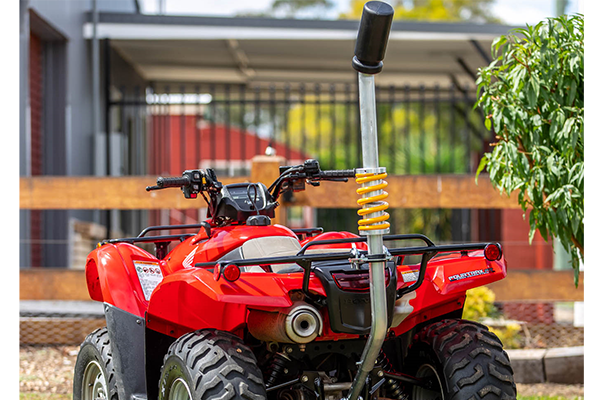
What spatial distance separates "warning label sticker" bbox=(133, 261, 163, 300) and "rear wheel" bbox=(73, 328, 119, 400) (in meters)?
0.34

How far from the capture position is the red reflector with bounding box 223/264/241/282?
9.61 feet

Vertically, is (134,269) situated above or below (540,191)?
below

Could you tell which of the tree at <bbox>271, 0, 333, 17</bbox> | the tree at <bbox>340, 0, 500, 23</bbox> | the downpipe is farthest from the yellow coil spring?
the tree at <bbox>271, 0, 333, 17</bbox>

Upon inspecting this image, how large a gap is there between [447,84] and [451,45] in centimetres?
469

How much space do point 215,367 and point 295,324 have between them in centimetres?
34

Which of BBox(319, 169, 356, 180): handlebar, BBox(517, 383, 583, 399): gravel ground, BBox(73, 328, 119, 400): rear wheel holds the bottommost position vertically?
BBox(517, 383, 583, 399): gravel ground

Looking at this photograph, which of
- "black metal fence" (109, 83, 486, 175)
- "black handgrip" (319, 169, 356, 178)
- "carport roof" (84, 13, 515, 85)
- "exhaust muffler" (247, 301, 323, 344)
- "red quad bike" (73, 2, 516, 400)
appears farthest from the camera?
"carport roof" (84, 13, 515, 85)

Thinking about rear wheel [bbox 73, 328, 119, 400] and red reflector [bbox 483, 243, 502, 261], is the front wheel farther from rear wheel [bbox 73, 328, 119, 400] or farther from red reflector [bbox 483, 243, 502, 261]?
rear wheel [bbox 73, 328, 119, 400]

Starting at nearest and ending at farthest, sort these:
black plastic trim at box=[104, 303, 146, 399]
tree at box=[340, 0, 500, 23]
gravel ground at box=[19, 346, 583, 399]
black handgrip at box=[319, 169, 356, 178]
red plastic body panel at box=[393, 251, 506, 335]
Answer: red plastic body panel at box=[393, 251, 506, 335], black plastic trim at box=[104, 303, 146, 399], black handgrip at box=[319, 169, 356, 178], gravel ground at box=[19, 346, 583, 399], tree at box=[340, 0, 500, 23]

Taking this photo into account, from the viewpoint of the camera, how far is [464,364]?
316 cm

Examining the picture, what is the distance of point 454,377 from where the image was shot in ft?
10.4

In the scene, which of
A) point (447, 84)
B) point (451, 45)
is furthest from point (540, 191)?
point (447, 84)

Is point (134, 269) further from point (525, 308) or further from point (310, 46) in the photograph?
point (310, 46)

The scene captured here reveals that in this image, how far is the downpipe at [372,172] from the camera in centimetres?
289
